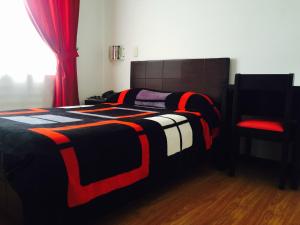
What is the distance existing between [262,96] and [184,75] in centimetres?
94

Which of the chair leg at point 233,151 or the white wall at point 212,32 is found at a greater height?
the white wall at point 212,32

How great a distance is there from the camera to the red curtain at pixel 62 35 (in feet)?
10.1

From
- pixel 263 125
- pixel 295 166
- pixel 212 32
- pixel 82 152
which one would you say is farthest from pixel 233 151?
pixel 82 152

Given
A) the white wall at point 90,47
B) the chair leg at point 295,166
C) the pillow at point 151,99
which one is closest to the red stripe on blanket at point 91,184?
the pillow at point 151,99

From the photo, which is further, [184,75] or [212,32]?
[184,75]

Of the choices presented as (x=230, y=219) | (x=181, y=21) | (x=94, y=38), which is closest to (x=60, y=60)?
(x=94, y=38)

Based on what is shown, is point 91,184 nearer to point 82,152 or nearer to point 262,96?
point 82,152

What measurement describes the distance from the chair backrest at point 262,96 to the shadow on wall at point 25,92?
89.4 inches

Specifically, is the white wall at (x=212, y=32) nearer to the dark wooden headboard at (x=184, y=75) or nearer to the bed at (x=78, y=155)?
the dark wooden headboard at (x=184, y=75)

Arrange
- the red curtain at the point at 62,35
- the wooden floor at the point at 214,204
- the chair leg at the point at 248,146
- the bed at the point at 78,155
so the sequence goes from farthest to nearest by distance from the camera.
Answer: the red curtain at the point at 62,35 → the chair leg at the point at 248,146 → the wooden floor at the point at 214,204 → the bed at the point at 78,155

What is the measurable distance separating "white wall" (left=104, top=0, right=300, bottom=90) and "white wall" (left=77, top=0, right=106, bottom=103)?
12 cm

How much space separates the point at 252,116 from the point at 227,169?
0.64 metres

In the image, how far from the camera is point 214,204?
6.18ft

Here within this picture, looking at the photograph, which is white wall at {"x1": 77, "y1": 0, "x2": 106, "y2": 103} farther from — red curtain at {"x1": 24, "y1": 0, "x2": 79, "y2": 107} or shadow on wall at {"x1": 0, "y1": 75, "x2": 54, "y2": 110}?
shadow on wall at {"x1": 0, "y1": 75, "x2": 54, "y2": 110}
